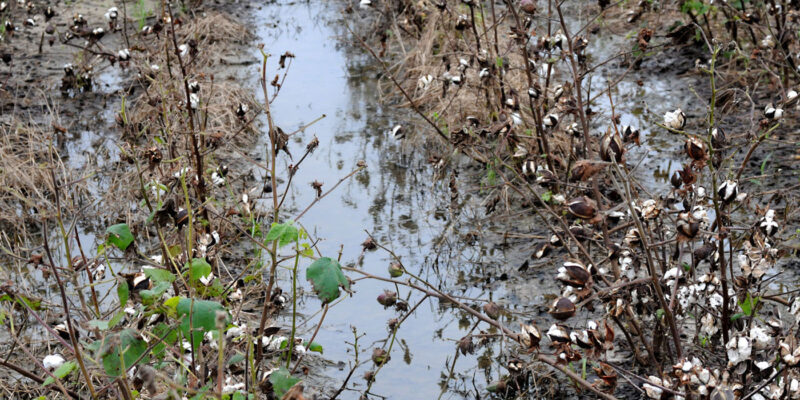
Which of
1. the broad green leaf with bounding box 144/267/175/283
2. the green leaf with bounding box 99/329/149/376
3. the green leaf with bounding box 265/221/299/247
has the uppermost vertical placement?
the green leaf with bounding box 265/221/299/247

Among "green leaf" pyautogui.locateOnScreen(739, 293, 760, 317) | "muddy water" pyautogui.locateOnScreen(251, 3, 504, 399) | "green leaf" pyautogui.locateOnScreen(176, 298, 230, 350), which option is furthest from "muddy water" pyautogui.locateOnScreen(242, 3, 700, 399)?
"green leaf" pyautogui.locateOnScreen(176, 298, 230, 350)

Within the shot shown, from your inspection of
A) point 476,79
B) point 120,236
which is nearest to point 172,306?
point 120,236

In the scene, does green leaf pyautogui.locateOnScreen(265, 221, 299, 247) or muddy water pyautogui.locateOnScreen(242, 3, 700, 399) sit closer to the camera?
green leaf pyautogui.locateOnScreen(265, 221, 299, 247)

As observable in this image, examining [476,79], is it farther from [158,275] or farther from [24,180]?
[158,275]

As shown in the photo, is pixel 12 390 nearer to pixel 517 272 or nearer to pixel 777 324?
pixel 517 272

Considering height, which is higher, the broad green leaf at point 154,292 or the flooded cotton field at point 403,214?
the flooded cotton field at point 403,214

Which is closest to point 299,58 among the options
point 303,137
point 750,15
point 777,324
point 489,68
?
point 303,137

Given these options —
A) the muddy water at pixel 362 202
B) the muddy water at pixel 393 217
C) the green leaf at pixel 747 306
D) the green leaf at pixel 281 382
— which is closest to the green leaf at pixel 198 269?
the green leaf at pixel 281 382

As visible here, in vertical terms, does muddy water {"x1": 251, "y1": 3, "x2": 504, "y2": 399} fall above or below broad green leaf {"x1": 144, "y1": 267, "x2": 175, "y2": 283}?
above

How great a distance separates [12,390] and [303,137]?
2644 millimetres

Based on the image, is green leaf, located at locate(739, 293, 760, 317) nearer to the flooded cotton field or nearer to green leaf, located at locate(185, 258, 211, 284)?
the flooded cotton field

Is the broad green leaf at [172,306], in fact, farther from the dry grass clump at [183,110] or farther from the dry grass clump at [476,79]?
the dry grass clump at [476,79]

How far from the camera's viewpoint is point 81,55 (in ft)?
19.9

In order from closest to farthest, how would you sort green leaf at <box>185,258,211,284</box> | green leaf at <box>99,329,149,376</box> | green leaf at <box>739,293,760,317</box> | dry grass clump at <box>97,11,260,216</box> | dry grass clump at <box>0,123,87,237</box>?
green leaf at <box>99,329,149,376</box> → green leaf at <box>185,258,211,284</box> → green leaf at <box>739,293,760,317</box> → dry grass clump at <box>97,11,260,216</box> → dry grass clump at <box>0,123,87,237</box>
